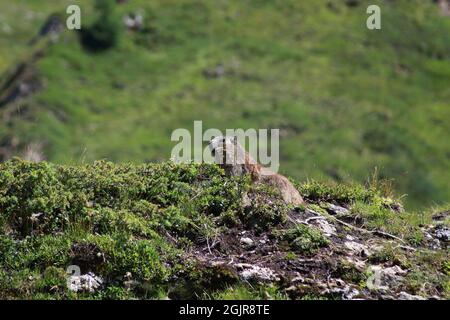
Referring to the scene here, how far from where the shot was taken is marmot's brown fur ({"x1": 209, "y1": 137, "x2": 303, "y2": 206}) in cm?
1099

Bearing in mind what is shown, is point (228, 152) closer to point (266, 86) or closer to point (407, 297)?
point (407, 297)

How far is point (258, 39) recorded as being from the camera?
85812 millimetres

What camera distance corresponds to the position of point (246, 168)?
11.1 metres

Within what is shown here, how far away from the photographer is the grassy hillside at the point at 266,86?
6819 cm

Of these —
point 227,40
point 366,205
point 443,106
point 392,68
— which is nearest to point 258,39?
point 227,40

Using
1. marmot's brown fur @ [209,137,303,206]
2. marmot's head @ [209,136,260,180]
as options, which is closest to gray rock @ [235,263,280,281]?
marmot's brown fur @ [209,137,303,206]

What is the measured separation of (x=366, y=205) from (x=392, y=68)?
245 feet

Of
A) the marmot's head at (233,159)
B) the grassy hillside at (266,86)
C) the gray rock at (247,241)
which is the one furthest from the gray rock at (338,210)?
the grassy hillside at (266,86)

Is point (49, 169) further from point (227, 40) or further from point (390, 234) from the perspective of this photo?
point (227, 40)

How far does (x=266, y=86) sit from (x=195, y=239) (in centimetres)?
6923

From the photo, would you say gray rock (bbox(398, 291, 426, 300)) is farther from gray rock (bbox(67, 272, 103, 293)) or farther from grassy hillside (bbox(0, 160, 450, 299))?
gray rock (bbox(67, 272, 103, 293))

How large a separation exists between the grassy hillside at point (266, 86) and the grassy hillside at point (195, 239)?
168 ft

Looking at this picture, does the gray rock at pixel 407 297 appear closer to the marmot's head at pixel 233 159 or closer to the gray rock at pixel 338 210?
the gray rock at pixel 338 210

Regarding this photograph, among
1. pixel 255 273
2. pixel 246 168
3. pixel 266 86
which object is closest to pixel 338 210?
pixel 246 168
